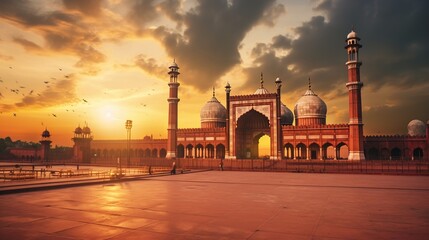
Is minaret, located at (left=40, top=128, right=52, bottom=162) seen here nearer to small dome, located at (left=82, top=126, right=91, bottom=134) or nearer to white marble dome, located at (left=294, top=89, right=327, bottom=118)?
small dome, located at (left=82, top=126, right=91, bottom=134)

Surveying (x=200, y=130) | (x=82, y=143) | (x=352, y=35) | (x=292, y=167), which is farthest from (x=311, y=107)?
(x=82, y=143)

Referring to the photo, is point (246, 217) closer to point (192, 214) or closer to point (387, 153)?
point (192, 214)

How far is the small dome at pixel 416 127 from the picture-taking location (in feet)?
172

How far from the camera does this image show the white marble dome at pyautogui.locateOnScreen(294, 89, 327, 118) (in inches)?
2029

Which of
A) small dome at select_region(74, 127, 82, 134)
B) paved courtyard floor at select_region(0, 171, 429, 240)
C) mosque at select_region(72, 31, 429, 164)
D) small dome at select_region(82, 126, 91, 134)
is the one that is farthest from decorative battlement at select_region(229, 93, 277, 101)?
paved courtyard floor at select_region(0, 171, 429, 240)

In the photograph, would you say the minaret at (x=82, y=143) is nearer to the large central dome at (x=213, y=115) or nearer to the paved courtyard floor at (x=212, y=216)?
the large central dome at (x=213, y=115)

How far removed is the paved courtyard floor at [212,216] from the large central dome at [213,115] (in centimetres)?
4595

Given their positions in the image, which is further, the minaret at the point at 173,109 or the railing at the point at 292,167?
the minaret at the point at 173,109

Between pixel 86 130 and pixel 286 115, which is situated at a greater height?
pixel 286 115

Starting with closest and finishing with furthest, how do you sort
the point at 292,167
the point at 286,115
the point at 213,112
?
the point at 292,167 < the point at 286,115 < the point at 213,112

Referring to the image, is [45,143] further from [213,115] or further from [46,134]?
[213,115]

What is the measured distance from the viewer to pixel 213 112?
5916 cm

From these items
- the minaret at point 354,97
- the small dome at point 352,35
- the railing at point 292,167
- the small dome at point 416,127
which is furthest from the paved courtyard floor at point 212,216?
the small dome at point 416,127

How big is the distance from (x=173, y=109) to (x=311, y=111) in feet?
73.0
